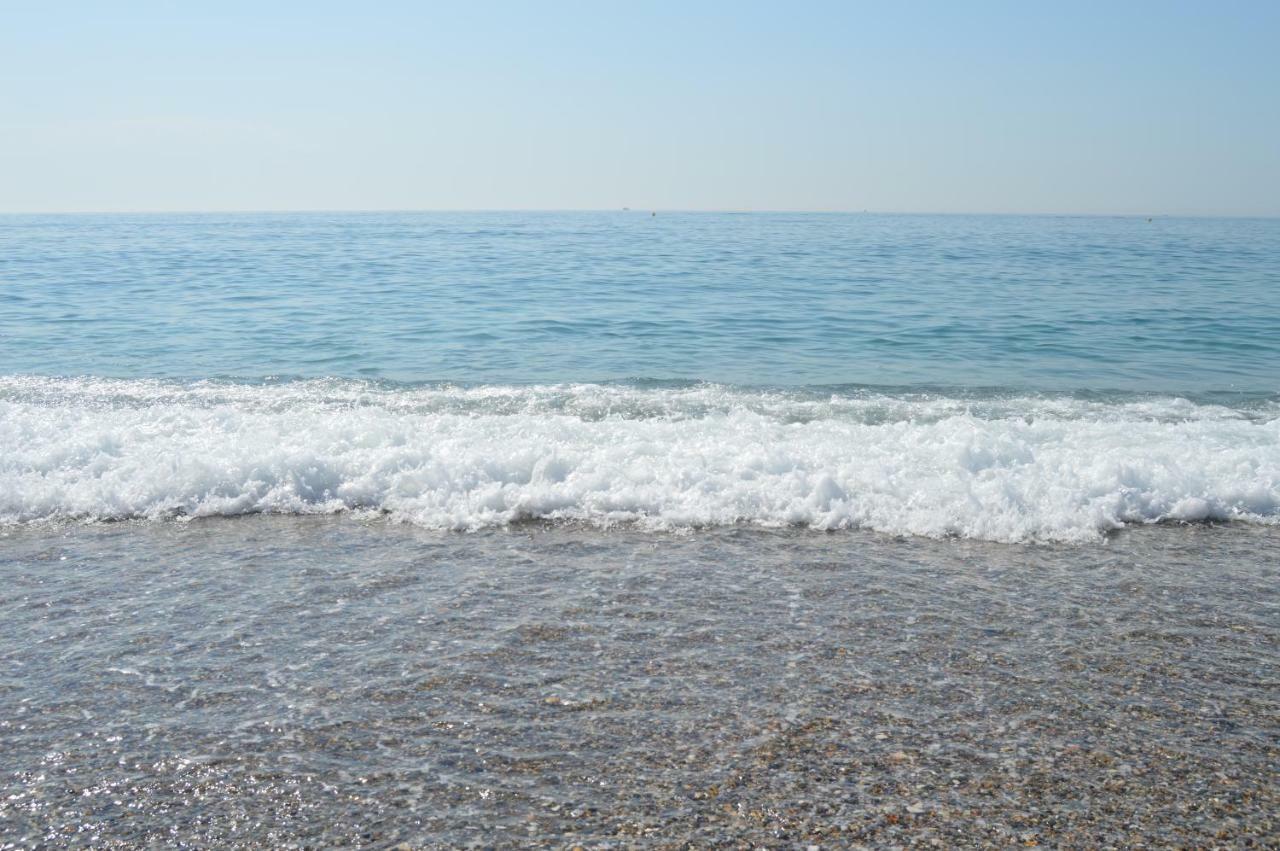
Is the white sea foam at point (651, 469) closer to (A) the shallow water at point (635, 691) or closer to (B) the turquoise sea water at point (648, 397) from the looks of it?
(B) the turquoise sea water at point (648, 397)

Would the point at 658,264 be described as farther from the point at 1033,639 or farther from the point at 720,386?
the point at 1033,639

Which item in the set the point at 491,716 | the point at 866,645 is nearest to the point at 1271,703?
the point at 866,645

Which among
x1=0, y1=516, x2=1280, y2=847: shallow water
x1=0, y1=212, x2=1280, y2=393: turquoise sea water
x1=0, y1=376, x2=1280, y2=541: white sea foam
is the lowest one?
x1=0, y1=516, x2=1280, y2=847: shallow water

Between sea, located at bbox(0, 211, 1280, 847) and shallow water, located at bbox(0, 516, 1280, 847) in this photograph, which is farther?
sea, located at bbox(0, 211, 1280, 847)

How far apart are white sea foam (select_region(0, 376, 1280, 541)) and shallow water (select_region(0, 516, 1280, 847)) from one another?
0.59 meters

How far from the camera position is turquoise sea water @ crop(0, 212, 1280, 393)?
14.7 meters

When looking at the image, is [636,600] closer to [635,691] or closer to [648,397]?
[635,691]

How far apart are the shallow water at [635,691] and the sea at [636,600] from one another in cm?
2

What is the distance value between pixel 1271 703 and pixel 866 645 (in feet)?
6.71

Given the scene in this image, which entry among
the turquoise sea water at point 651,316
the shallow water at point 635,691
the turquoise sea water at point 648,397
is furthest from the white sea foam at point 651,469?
the turquoise sea water at point 651,316

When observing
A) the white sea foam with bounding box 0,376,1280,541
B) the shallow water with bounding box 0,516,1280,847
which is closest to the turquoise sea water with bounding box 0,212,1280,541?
the white sea foam with bounding box 0,376,1280,541

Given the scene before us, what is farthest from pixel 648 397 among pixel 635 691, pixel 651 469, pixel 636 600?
pixel 635 691

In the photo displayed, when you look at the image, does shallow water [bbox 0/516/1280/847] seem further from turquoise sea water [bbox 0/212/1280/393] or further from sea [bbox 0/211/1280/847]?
turquoise sea water [bbox 0/212/1280/393]

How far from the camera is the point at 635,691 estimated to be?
16.0ft
